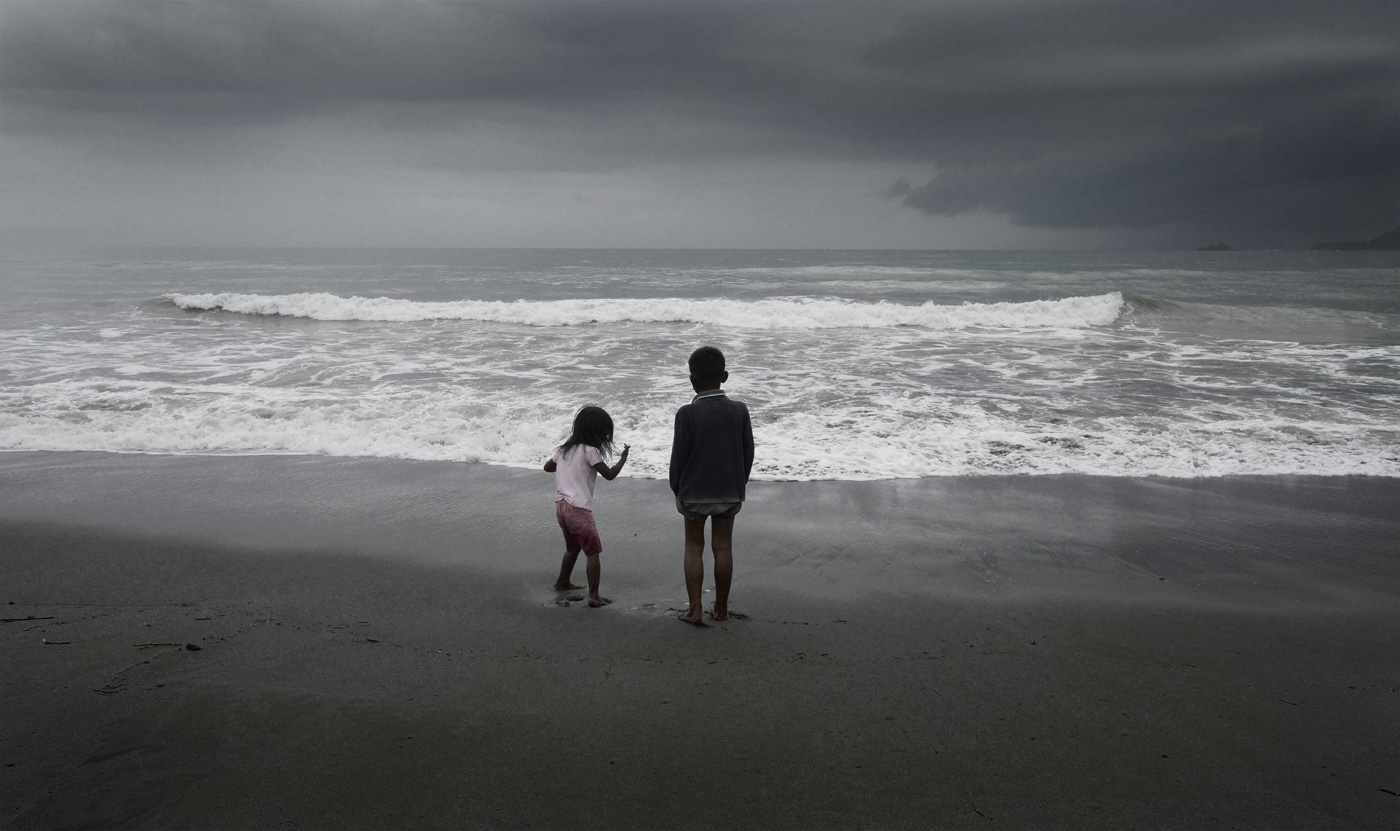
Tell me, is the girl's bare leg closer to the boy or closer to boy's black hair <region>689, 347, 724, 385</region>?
the boy

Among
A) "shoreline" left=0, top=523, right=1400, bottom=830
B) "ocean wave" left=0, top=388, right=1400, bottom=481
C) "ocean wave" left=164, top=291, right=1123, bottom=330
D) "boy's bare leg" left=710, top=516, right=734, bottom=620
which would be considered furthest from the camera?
"ocean wave" left=164, top=291, right=1123, bottom=330

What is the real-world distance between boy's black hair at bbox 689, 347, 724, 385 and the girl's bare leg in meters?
0.79

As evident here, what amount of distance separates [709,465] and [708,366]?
0.54 metres

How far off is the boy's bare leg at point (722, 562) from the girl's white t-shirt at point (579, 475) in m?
0.81

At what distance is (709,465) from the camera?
426cm

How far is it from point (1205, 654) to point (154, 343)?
728 inches

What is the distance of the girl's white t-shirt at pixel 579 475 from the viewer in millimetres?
4660

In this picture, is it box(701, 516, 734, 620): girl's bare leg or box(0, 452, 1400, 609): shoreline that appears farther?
box(0, 452, 1400, 609): shoreline

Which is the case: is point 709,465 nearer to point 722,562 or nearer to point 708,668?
point 722,562

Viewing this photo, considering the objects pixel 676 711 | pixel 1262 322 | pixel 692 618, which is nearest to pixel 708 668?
pixel 676 711

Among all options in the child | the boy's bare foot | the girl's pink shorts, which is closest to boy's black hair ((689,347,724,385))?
the child

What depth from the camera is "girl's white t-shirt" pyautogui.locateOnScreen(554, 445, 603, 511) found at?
4.66 metres

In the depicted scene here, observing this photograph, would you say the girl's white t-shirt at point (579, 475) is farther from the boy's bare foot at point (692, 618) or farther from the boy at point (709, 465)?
the boy's bare foot at point (692, 618)

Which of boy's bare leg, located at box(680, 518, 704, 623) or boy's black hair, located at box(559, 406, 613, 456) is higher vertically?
boy's black hair, located at box(559, 406, 613, 456)
